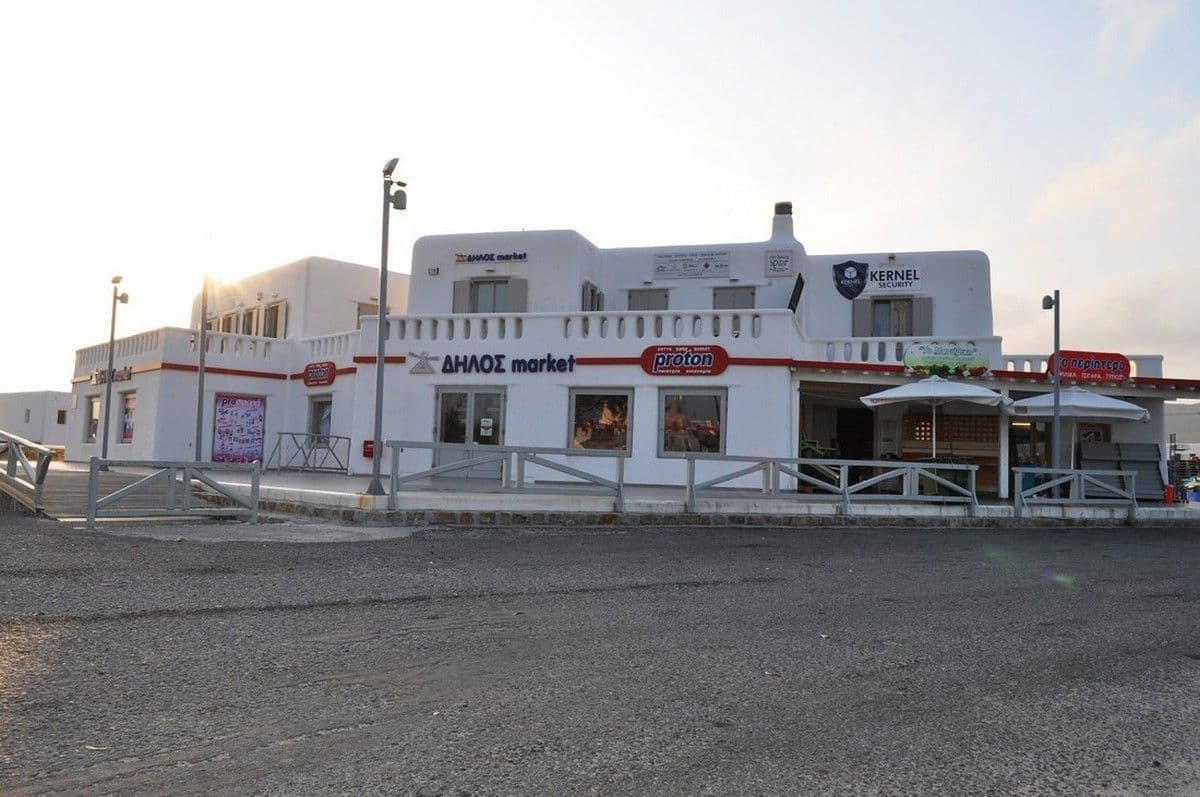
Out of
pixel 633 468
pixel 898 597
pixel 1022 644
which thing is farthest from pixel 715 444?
pixel 1022 644

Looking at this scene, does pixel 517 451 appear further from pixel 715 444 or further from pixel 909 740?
pixel 909 740

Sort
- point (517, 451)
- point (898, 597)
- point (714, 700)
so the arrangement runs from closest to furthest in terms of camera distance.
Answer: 1. point (714, 700)
2. point (898, 597)
3. point (517, 451)

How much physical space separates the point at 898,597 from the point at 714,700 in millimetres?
3711

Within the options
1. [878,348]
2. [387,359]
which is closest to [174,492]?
[387,359]

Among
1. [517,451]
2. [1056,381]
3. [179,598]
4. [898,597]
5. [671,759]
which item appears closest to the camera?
[671,759]

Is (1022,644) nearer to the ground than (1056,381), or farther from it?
nearer to the ground

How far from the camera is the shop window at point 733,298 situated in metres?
22.8

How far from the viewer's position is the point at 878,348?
1970 cm

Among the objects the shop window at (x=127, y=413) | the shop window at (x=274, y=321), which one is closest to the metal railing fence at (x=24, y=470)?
the shop window at (x=127, y=413)

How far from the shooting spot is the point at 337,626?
5707mm

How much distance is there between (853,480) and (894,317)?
8.06 meters

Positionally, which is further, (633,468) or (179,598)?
(633,468)

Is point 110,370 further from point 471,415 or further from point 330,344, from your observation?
point 471,415

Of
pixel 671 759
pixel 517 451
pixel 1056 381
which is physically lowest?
pixel 671 759
